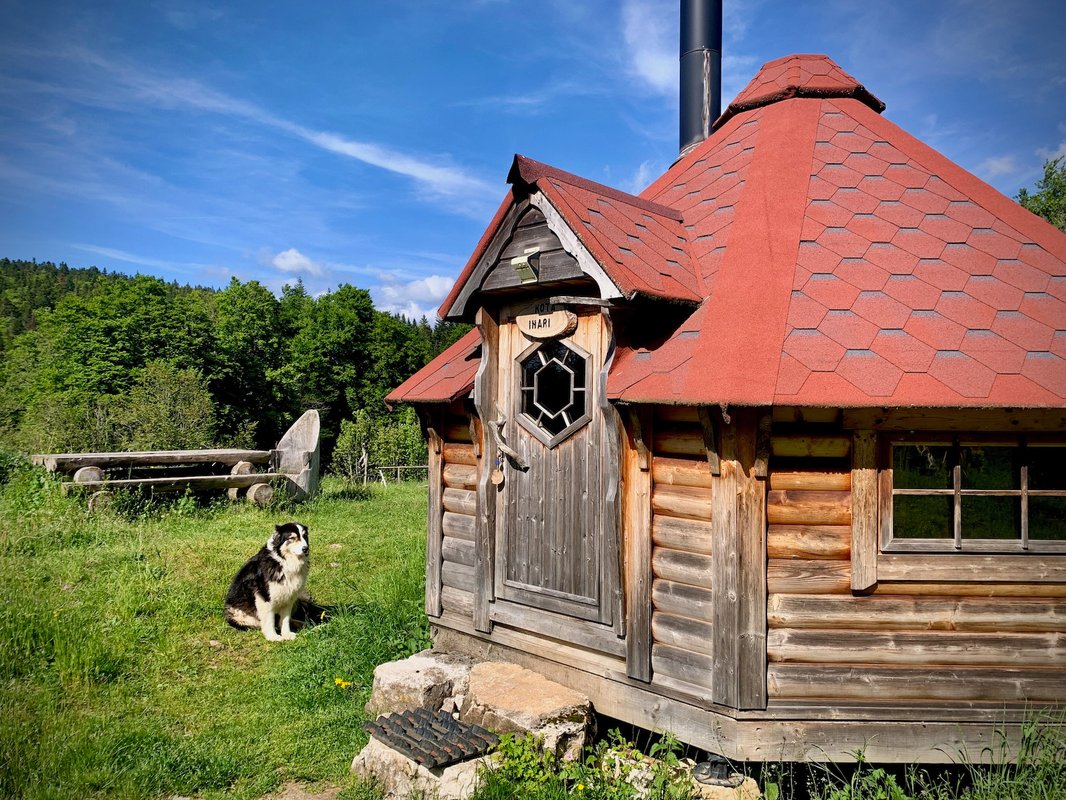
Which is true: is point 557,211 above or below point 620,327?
above

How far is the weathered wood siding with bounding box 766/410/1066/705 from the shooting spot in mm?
4273

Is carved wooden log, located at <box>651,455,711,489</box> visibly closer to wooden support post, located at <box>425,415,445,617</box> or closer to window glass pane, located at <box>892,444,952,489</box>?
window glass pane, located at <box>892,444,952,489</box>

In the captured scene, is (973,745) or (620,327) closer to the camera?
(973,745)

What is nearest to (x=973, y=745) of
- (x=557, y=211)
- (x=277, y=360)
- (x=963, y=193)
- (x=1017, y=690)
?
(x=1017, y=690)

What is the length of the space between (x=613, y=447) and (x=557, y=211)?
71.5 inches

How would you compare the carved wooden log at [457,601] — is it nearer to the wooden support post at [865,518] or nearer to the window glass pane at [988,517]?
the wooden support post at [865,518]

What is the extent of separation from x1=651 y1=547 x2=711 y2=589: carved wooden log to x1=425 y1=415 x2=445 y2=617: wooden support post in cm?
246

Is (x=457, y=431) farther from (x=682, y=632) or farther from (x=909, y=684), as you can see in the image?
(x=909, y=684)

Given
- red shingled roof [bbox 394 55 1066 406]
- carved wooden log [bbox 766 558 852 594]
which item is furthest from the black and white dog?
carved wooden log [bbox 766 558 852 594]

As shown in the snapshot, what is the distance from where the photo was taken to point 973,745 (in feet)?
14.0

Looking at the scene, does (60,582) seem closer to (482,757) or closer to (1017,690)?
(482,757)

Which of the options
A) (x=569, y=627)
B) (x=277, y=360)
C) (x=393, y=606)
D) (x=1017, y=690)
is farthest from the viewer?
(x=277, y=360)

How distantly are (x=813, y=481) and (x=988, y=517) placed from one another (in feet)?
12.1

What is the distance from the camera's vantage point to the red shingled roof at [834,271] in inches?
161
